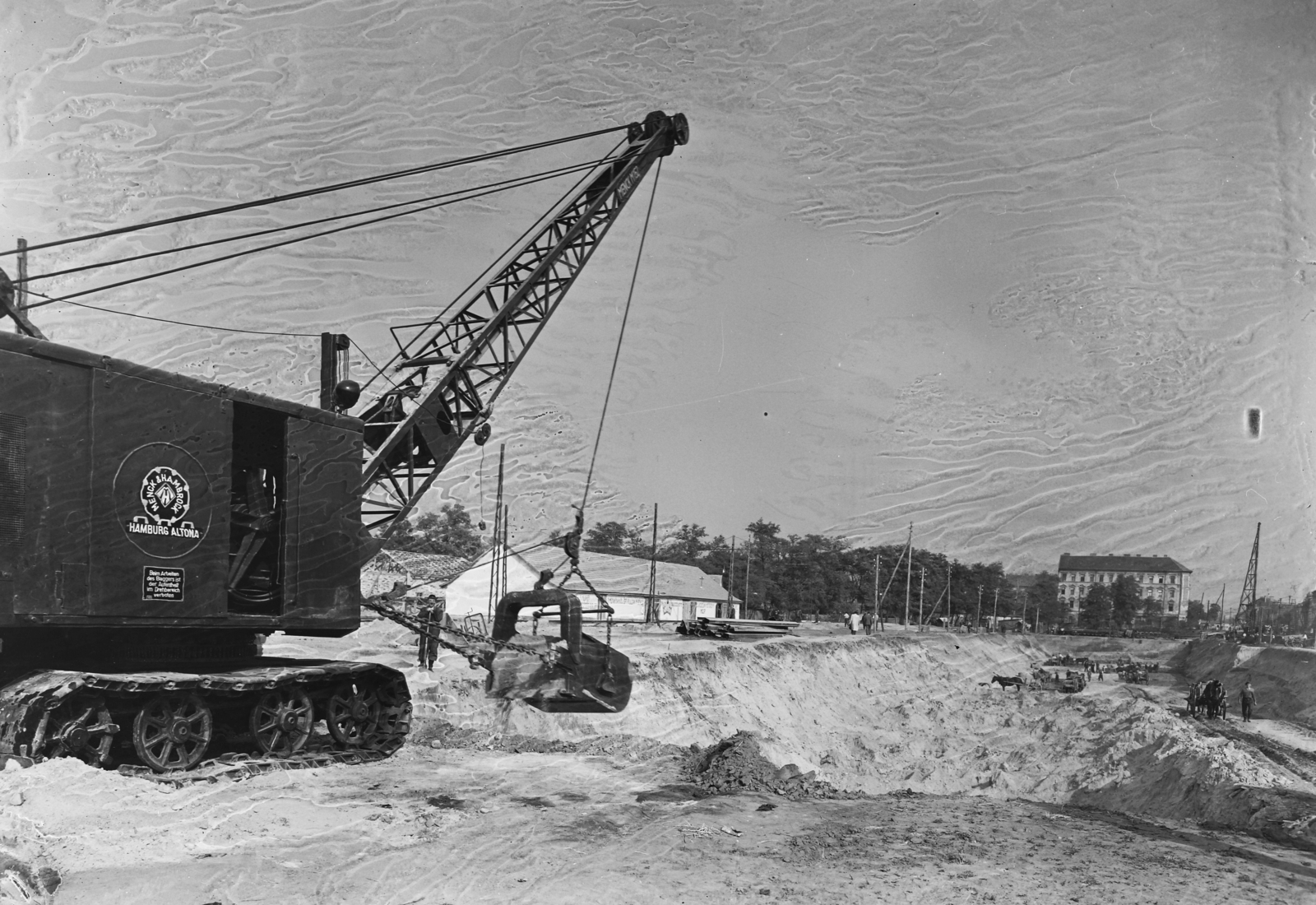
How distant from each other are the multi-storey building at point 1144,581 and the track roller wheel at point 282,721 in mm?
88936

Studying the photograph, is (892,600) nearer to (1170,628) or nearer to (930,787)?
(1170,628)

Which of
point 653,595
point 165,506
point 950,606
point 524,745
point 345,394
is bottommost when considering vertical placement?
point 950,606

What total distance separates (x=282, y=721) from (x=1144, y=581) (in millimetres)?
98577

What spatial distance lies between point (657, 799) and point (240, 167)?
18.8m

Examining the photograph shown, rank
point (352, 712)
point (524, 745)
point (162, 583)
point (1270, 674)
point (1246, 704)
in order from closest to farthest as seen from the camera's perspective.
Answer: point (162, 583) < point (352, 712) < point (524, 745) < point (1246, 704) < point (1270, 674)

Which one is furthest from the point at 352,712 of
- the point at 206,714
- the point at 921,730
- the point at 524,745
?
the point at 921,730

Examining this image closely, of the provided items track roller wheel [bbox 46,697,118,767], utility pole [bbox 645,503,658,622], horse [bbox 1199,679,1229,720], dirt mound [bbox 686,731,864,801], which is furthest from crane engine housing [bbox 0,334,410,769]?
utility pole [bbox 645,503,658,622]

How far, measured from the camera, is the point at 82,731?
7.80 meters

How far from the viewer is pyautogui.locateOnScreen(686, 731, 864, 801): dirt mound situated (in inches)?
411

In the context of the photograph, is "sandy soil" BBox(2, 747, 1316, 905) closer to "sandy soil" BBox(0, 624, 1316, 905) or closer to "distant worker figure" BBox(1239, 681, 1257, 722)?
"sandy soil" BBox(0, 624, 1316, 905)

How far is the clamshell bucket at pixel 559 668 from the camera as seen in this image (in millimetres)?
13039

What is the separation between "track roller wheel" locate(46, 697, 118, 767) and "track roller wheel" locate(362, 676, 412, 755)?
3.08 m

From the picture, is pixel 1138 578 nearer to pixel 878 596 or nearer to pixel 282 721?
pixel 878 596

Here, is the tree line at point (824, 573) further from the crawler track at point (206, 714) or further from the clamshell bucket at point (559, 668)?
the crawler track at point (206, 714)
